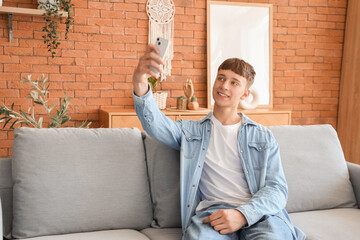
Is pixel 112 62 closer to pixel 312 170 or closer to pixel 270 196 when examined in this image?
pixel 312 170

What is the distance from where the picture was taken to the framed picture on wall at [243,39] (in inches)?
170

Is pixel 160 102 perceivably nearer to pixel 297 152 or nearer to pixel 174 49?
pixel 174 49

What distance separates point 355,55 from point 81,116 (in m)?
2.97

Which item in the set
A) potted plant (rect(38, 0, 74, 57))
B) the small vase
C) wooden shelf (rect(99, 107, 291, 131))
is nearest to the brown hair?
wooden shelf (rect(99, 107, 291, 131))

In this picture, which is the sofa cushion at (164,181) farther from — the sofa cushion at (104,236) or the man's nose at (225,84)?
the man's nose at (225,84)

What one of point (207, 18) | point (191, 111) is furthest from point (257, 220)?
point (207, 18)

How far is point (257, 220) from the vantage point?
172 cm

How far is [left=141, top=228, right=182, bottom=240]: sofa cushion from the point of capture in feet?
6.07

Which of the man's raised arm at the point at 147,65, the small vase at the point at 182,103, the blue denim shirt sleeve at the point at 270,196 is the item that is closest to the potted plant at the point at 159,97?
the small vase at the point at 182,103

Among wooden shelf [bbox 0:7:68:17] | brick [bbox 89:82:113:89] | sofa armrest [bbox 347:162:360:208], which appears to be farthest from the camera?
brick [bbox 89:82:113:89]

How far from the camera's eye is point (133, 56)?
4.13 meters

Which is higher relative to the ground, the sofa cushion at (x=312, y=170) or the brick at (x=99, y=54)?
the brick at (x=99, y=54)

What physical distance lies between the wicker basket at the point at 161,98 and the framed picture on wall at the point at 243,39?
0.53 metres

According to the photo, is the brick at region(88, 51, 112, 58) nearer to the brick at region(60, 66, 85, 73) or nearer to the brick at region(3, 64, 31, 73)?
the brick at region(60, 66, 85, 73)
